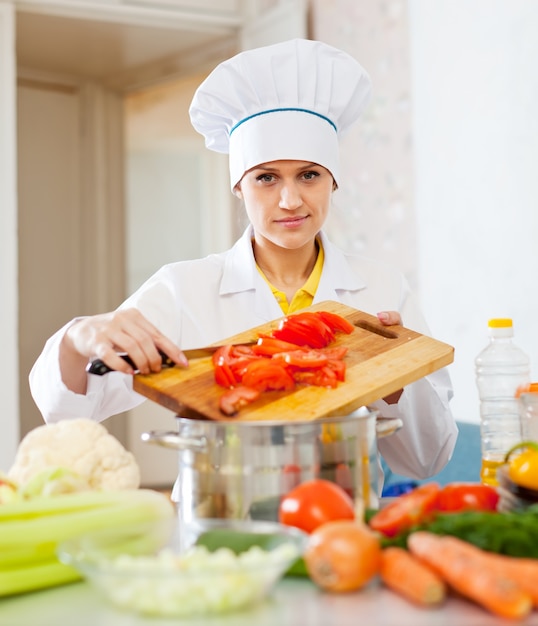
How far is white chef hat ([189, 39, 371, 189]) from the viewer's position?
1872 millimetres

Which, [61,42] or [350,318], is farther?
[61,42]

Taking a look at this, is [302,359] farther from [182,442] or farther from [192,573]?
[192,573]

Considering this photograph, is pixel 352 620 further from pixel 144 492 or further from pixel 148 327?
pixel 148 327

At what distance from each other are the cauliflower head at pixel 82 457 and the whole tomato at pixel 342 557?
14.1 inches

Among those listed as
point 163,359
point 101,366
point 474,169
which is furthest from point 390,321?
point 474,169

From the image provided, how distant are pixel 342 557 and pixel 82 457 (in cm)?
44

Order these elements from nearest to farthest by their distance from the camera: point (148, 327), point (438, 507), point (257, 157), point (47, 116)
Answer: point (438, 507)
point (148, 327)
point (257, 157)
point (47, 116)

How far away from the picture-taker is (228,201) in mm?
4785

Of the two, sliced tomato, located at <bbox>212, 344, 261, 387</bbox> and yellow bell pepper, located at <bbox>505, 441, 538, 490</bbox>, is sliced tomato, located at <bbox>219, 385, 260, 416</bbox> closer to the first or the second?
sliced tomato, located at <bbox>212, 344, 261, 387</bbox>

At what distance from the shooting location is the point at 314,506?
1.01m

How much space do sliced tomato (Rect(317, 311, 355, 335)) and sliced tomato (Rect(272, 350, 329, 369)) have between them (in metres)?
0.20

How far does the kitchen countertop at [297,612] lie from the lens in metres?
0.83

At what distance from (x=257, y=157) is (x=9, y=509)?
107 cm

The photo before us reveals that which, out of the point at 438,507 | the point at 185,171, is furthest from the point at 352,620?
the point at 185,171
